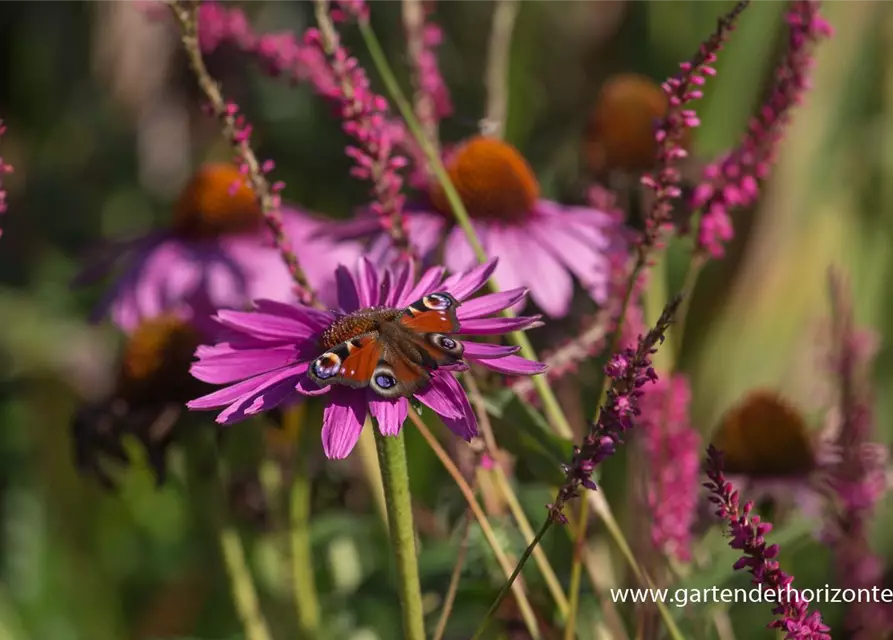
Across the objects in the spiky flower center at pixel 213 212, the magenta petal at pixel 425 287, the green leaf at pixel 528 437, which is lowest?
the green leaf at pixel 528 437

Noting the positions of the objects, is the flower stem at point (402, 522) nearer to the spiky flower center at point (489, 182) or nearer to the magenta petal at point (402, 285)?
the magenta petal at point (402, 285)

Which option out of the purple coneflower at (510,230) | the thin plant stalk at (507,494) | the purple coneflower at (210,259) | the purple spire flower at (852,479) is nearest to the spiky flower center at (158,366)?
the purple coneflower at (210,259)

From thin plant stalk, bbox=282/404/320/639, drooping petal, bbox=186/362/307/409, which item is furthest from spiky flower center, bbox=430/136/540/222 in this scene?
drooping petal, bbox=186/362/307/409

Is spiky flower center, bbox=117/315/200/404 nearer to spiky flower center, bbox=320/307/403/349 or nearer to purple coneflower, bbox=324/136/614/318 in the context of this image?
purple coneflower, bbox=324/136/614/318

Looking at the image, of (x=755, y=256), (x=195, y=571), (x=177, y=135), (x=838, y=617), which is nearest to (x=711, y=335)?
(x=755, y=256)

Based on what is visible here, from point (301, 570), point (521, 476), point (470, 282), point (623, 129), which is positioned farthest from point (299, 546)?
point (623, 129)

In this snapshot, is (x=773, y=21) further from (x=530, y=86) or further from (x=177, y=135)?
(x=177, y=135)
